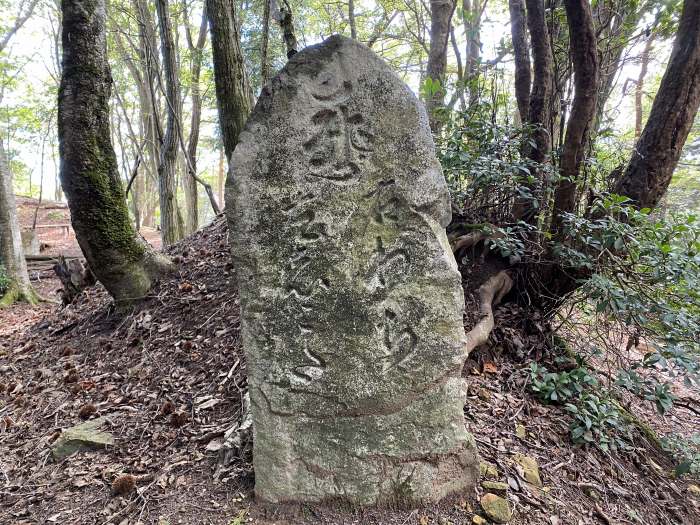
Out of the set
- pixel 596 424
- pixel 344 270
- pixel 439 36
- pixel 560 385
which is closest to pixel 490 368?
pixel 560 385

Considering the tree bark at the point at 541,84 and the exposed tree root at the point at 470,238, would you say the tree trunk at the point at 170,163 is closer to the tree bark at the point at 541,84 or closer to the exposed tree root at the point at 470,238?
the exposed tree root at the point at 470,238

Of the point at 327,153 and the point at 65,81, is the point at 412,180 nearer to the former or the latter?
the point at 327,153

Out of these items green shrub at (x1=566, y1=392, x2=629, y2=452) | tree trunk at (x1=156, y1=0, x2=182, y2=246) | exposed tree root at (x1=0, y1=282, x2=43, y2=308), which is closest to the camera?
green shrub at (x1=566, y1=392, x2=629, y2=452)

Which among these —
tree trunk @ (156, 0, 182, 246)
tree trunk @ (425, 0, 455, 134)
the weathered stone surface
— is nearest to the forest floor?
the weathered stone surface

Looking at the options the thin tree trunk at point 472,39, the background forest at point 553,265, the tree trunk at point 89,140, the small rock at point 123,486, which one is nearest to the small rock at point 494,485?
the background forest at point 553,265

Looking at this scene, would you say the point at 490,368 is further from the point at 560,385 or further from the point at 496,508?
the point at 496,508

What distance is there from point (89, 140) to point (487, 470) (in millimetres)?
4204

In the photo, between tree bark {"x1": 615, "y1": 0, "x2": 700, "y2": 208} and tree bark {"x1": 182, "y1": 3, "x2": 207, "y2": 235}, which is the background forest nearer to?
tree bark {"x1": 615, "y1": 0, "x2": 700, "y2": 208}

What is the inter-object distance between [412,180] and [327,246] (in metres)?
0.52

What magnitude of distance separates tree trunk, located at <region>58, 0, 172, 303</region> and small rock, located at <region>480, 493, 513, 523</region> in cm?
381

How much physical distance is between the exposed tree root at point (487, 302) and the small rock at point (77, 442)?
102 inches

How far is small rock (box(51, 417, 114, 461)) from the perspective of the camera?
9.52 ft

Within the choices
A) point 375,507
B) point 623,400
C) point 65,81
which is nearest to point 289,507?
point 375,507

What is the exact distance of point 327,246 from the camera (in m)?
2.13
